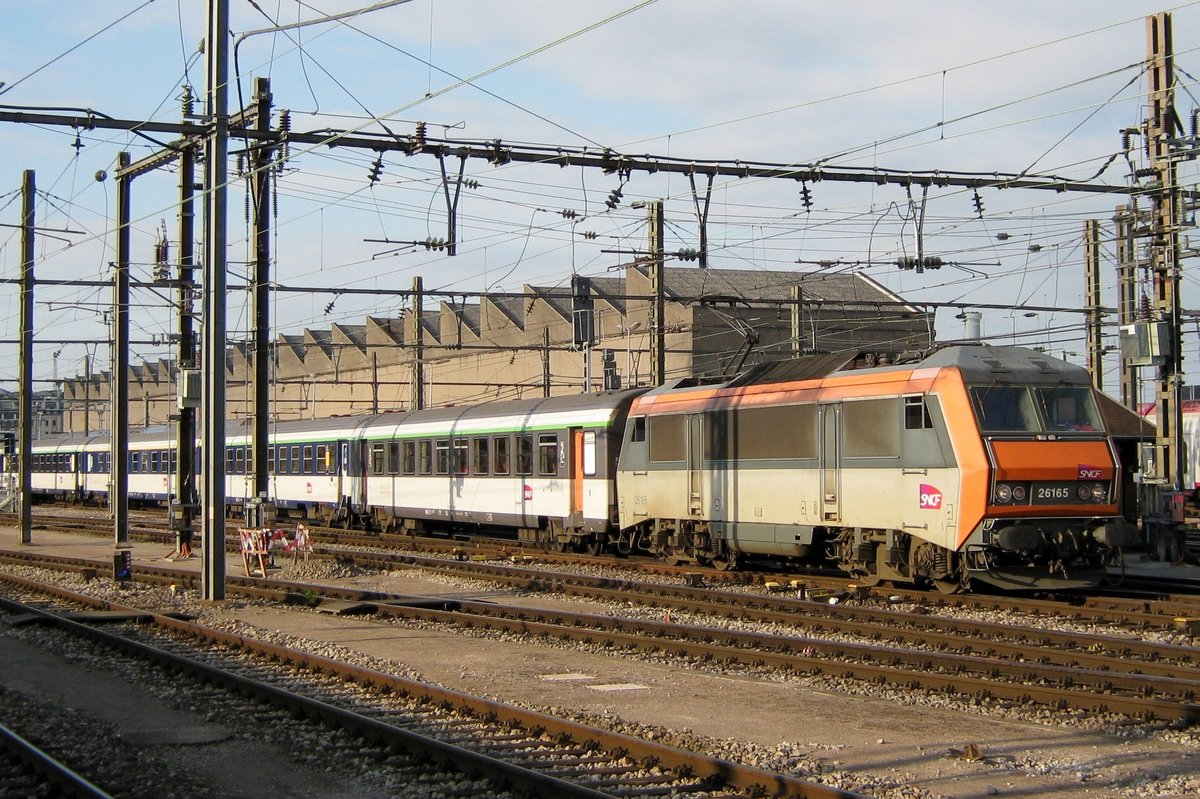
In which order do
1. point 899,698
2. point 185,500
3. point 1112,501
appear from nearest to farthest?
point 899,698
point 1112,501
point 185,500

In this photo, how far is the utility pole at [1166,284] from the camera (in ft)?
77.2

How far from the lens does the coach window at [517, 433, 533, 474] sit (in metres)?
27.1

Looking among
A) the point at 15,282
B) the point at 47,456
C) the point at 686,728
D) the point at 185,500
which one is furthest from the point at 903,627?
the point at 47,456

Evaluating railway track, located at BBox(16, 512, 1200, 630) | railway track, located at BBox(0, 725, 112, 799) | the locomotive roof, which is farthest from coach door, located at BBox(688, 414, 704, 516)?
railway track, located at BBox(0, 725, 112, 799)

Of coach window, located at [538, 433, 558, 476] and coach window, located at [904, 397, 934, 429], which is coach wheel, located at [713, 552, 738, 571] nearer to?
coach window, located at [538, 433, 558, 476]

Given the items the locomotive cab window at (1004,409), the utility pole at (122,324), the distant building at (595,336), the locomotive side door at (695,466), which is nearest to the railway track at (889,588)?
the locomotive side door at (695,466)

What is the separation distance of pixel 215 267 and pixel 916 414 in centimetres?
1009

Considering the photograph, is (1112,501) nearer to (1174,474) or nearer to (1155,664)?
(1155,664)

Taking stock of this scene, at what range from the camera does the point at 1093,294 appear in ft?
115

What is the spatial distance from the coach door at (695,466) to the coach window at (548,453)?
192 inches

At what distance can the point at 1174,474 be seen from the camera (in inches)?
965

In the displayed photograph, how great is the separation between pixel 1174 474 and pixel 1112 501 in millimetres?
8645

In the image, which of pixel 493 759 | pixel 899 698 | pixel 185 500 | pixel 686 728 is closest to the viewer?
pixel 493 759

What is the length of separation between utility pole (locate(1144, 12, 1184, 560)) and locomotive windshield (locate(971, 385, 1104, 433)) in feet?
22.7
